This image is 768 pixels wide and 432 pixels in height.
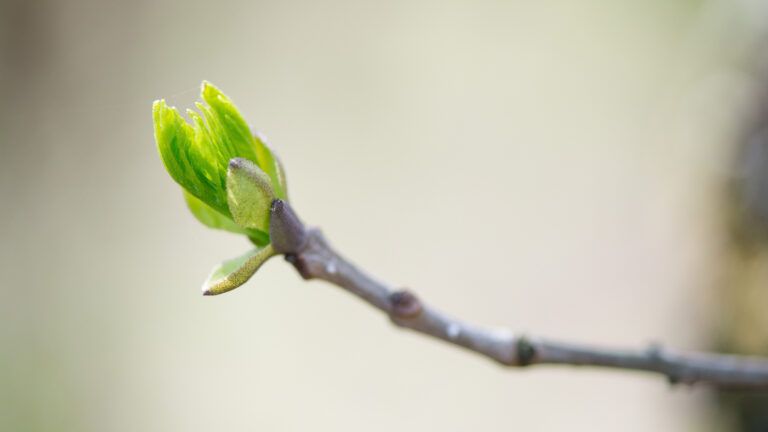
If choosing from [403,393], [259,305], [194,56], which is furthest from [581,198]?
[194,56]

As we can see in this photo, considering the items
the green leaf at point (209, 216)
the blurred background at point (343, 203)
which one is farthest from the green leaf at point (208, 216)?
the blurred background at point (343, 203)

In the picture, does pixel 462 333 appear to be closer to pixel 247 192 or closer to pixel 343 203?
pixel 247 192

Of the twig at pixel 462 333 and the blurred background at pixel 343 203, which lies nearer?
the twig at pixel 462 333

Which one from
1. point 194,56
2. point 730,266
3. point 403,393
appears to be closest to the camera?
point 730,266

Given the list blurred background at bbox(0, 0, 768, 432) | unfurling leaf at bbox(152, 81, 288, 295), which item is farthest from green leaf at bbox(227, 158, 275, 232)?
blurred background at bbox(0, 0, 768, 432)

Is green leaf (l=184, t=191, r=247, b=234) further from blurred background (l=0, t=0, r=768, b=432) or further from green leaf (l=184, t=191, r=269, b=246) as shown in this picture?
blurred background (l=0, t=0, r=768, b=432)

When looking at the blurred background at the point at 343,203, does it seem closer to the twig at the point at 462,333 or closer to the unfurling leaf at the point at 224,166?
the twig at the point at 462,333

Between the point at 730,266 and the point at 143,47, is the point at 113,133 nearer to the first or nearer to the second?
the point at 143,47
